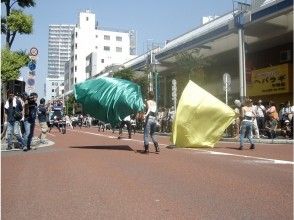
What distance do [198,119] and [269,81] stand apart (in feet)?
55.5

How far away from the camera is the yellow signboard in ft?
94.4

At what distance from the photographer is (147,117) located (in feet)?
43.3

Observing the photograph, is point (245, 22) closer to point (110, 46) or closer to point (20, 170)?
point (20, 170)

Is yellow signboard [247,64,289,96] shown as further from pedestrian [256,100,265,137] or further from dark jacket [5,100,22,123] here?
dark jacket [5,100,22,123]

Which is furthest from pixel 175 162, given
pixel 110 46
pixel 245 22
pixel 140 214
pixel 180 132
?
pixel 110 46

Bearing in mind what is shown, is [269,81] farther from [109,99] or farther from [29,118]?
[29,118]

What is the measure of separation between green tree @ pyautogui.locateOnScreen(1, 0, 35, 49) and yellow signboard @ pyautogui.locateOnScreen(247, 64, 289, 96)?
15.3m

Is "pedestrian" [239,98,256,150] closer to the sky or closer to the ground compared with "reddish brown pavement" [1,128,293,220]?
closer to the sky

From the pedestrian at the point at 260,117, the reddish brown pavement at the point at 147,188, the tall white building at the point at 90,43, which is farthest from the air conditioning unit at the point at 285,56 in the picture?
the tall white building at the point at 90,43

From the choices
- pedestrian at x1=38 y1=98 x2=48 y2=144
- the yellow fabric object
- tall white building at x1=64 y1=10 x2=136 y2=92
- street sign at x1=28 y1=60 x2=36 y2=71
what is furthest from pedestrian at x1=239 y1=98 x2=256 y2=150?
tall white building at x1=64 y1=10 x2=136 y2=92

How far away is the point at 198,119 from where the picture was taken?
14.7 metres

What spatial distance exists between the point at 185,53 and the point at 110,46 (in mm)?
86736

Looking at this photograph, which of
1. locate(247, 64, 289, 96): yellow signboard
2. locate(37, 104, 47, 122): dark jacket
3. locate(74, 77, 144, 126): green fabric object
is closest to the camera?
locate(74, 77, 144, 126): green fabric object

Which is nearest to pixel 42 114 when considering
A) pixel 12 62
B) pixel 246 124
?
pixel 12 62
